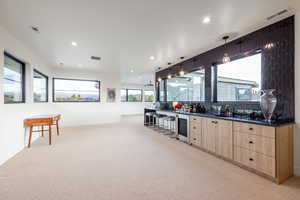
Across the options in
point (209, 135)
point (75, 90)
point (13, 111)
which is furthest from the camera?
point (75, 90)

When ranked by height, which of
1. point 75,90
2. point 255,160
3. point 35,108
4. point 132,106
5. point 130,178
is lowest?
point 130,178

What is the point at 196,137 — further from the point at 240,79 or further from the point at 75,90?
the point at 75,90

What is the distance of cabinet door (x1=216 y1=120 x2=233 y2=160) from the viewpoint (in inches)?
Answer: 106

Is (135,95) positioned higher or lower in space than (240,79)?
lower

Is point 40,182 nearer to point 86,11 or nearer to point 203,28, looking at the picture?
point 86,11

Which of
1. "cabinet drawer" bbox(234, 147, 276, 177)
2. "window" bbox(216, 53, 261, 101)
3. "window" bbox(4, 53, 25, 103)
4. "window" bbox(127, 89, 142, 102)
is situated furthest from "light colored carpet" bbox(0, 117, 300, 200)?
"window" bbox(127, 89, 142, 102)

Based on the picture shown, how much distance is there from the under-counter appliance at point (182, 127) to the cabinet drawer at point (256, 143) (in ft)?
4.96

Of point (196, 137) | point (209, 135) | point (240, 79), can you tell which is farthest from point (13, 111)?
point (240, 79)

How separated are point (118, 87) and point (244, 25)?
6.24 meters

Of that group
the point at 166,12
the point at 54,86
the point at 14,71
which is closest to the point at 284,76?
the point at 166,12

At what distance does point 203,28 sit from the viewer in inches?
109

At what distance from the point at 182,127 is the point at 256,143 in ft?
7.13

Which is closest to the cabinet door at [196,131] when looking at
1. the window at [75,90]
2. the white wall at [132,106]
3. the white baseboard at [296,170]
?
the white baseboard at [296,170]

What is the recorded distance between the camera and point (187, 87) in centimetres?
516
